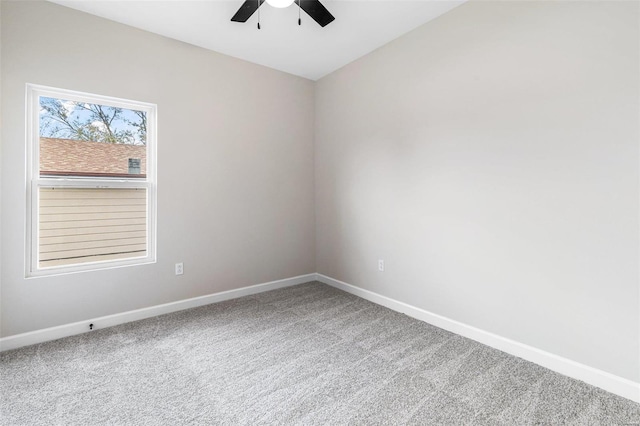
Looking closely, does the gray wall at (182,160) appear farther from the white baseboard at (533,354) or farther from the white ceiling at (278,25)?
the white baseboard at (533,354)

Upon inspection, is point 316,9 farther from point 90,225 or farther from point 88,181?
point 90,225

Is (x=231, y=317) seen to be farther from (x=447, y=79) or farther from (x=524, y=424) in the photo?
(x=447, y=79)

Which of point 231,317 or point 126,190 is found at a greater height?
point 126,190

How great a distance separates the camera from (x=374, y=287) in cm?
325

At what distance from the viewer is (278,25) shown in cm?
271

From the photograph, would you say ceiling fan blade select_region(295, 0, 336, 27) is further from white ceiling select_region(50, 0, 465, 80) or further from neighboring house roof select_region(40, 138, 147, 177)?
neighboring house roof select_region(40, 138, 147, 177)

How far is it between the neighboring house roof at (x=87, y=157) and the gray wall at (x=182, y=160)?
181 mm

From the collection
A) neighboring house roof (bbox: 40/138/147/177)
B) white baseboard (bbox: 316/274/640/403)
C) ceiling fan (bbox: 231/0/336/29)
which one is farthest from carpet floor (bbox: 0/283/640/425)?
ceiling fan (bbox: 231/0/336/29)

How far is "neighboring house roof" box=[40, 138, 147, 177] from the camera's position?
246cm

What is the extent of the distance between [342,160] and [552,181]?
2117 mm

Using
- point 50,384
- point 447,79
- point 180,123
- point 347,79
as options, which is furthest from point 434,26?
point 50,384

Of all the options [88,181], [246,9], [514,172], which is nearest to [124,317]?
[88,181]

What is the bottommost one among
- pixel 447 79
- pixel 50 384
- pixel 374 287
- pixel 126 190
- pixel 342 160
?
pixel 50 384

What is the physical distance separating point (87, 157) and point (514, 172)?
3515 millimetres
